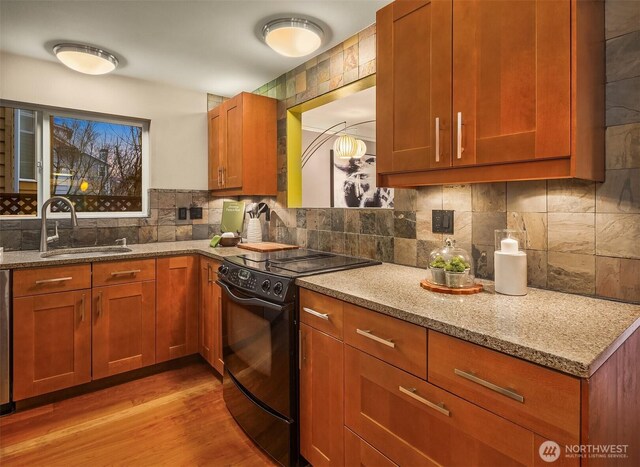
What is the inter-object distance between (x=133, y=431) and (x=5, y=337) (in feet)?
3.11

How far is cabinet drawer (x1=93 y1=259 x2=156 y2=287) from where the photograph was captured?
2320mm

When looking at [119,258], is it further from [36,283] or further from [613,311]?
[613,311]

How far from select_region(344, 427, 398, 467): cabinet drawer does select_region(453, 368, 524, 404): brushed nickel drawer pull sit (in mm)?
479

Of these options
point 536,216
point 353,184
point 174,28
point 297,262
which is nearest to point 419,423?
point 536,216

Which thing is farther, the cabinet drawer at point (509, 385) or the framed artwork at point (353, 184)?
the framed artwork at point (353, 184)

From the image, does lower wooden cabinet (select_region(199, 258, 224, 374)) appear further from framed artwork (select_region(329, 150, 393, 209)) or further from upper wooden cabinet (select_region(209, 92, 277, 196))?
framed artwork (select_region(329, 150, 393, 209))

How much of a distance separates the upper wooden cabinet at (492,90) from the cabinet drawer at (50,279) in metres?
2.04

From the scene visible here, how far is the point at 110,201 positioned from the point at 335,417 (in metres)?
2.70

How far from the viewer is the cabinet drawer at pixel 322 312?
4.64 feet

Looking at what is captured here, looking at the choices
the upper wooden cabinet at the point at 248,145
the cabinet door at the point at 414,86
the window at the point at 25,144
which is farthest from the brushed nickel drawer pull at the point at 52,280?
the cabinet door at the point at 414,86

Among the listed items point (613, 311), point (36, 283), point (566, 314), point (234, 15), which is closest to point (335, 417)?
point (566, 314)

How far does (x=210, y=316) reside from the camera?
256cm

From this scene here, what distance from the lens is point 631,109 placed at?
119cm

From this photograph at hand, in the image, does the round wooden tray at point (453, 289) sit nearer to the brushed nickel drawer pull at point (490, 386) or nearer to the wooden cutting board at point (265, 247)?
the brushed nickel drawer pull at point (490, 386)
